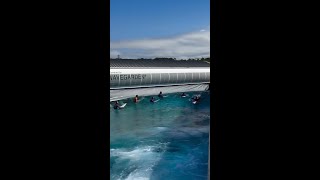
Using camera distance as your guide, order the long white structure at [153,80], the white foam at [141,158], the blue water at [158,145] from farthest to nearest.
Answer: the long white structure at [153,80] < the blue water at [158,145] < the white foam at [141,158]

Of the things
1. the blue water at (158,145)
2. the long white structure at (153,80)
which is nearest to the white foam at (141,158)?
the blue water at (158,145)

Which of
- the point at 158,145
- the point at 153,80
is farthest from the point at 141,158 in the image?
the point at 153,80

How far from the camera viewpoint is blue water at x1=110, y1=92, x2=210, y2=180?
54.9 feet

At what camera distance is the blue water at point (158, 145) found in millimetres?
16734

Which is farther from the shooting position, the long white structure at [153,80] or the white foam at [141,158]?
the long white structure at [153,80]

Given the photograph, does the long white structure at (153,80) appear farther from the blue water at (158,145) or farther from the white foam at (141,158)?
the white foam at (141,158)

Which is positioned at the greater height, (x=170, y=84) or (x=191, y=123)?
(x=170, y=84)

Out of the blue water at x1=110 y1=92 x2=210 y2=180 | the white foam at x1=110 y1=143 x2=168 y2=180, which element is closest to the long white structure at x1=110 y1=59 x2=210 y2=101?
the blue water at x1=110 y1=92 x2=210 y2=180
